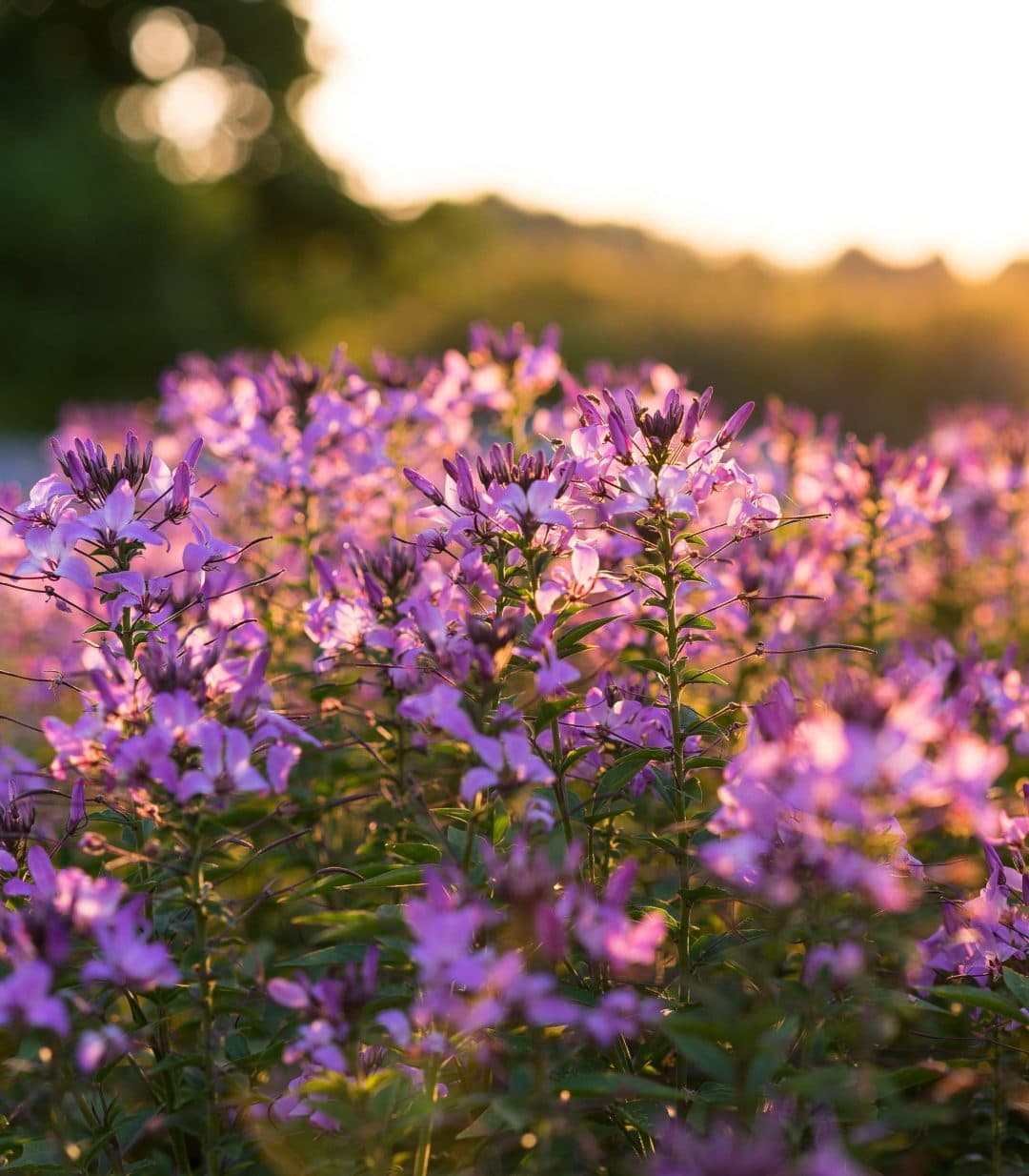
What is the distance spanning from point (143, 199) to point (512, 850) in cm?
2026

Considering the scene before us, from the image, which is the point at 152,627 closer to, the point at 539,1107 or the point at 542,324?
the point at 539,1107

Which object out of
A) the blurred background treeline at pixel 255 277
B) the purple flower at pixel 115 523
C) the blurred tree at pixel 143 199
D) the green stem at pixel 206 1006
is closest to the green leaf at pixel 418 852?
the green stem at pixel 206 1006

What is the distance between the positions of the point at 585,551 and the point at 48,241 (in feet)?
65.0

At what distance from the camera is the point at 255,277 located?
72.8 ft

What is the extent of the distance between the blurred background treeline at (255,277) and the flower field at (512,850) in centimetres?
1708

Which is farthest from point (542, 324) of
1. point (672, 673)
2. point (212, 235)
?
point (672, 673)

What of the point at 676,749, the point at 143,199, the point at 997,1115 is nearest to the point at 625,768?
the point at 676,749

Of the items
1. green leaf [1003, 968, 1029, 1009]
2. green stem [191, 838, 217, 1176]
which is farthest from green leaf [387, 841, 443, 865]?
green leaf [1003, 968, 1029, 1009]

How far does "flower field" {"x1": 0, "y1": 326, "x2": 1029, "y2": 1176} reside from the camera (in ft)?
4.79

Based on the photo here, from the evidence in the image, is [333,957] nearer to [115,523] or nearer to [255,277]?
[115,523]

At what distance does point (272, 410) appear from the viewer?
3377 mm

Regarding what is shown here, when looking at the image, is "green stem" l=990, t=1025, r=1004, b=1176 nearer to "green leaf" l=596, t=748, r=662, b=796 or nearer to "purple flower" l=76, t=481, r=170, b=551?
"green leaf" l=596, t=748, r=662, b=796

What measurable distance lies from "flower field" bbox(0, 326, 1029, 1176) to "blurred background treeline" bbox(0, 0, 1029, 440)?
672 inches

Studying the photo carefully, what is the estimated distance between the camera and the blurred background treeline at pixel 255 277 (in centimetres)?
2005
